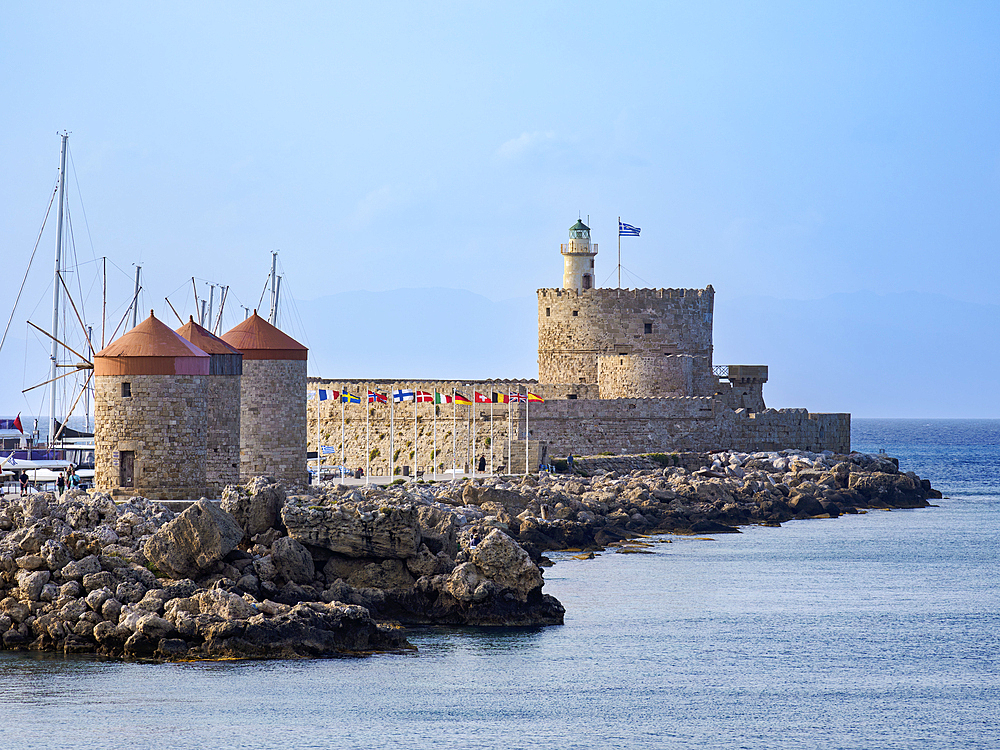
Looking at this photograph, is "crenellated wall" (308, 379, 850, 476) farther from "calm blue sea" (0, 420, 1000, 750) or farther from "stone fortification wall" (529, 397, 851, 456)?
"calm blue sea" (0, 420, 1000, 750)

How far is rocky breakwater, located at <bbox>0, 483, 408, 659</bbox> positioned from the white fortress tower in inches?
1351

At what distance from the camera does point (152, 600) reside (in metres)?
21.4

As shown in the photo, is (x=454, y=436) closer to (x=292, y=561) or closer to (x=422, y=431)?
(x=422, y=431)

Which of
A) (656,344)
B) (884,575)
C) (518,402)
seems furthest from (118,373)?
(656,344)

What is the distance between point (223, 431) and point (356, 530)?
8.39 m

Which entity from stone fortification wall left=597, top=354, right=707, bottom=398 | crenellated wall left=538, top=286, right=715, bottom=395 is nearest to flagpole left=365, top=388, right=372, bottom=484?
crenellated wall left=538, top=286, right=715, bottom=395

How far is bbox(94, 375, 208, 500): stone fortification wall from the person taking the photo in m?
28.7

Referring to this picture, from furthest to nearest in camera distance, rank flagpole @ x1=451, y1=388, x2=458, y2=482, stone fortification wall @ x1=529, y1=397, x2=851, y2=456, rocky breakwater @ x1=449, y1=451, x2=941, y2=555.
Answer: stone fortification wall @ x1=529, y1=397, x2=851, y2=456 < flagpole @ x1=451, y1=388, x2=458, y2=482 < rocky breakwater @ x1=449, y1=451, x2=941, y2=555

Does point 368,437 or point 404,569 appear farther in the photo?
point 368,437

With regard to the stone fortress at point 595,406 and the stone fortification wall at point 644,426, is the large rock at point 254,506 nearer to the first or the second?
the stone fortress at point 595,406

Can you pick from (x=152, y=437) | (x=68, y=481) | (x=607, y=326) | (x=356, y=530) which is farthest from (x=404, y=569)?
(x=607, y=326)

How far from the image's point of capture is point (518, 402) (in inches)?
1913

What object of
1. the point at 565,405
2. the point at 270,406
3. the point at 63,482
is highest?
the point at 565,405

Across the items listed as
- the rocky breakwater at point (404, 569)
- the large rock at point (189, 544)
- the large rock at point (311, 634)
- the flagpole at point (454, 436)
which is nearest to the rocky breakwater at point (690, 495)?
the flagpole at point (454, 436)
